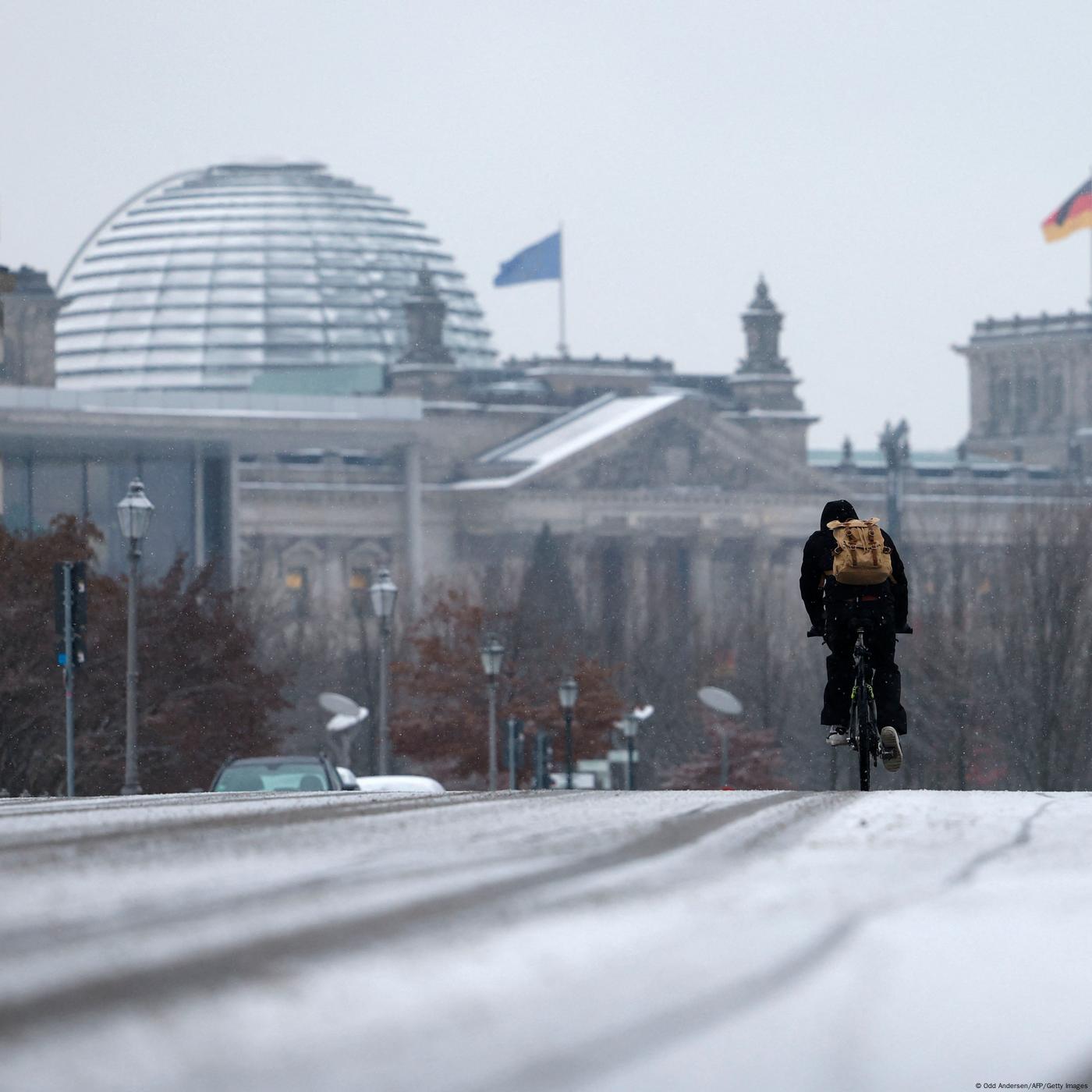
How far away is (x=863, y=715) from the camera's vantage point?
14.1m

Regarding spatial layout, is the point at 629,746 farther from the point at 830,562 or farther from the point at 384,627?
the point at 830,562

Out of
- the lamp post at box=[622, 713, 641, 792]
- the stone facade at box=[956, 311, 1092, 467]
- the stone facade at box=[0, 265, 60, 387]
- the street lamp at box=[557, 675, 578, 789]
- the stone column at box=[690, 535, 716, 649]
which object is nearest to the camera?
the street lamp at box=[557, 675, 578, 789]

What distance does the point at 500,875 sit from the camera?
13.2 ft

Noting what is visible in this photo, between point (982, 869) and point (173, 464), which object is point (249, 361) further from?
point (982, 869)

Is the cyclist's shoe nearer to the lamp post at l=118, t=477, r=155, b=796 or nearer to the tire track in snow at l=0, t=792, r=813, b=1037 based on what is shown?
the tire track in snow at l=0, t=792, r=813, b=1037

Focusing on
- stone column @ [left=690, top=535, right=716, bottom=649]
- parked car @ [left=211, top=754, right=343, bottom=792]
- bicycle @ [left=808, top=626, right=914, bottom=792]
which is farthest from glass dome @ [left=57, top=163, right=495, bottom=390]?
bicycle @ [left=808, top=626, right=914, bottom=792]

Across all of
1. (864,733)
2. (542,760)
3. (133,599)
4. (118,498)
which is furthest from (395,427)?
(864,733)

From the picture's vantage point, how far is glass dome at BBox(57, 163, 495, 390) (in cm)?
17350

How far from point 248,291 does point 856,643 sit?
16576cm

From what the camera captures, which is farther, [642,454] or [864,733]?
[642,454]

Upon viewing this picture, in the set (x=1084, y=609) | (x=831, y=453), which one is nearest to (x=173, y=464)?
(x=1084, y=609)

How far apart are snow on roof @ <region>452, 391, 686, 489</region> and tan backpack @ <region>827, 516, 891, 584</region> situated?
115969 mm

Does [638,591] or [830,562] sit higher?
[830,562]

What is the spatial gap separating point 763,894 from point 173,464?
84.1 metres
